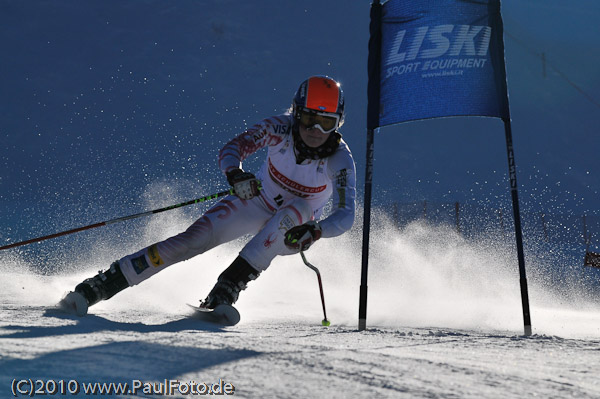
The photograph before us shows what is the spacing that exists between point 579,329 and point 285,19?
60.8m

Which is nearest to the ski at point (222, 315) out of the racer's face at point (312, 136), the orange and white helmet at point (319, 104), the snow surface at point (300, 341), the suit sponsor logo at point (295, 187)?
the snow surface at point (300, 341)

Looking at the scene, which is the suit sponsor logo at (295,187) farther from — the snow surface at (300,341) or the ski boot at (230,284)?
the snow surface at (300,341)

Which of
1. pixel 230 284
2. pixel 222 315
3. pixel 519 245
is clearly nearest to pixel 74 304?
pixel 222 315

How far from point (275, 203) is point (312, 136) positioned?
2.41 ft

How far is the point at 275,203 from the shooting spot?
215 inches

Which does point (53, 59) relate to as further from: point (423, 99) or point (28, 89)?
point (423, 99)

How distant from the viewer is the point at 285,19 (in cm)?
6309

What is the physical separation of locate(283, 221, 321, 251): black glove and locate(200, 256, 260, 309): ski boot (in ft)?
2.22

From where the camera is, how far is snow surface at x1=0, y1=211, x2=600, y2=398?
222 cm

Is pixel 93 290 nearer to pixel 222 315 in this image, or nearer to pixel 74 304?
pixel 74 304

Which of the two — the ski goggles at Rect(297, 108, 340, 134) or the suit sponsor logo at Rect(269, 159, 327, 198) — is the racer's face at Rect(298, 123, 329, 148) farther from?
the suit sponsor logo at Rect(269, 159, 327, 198)

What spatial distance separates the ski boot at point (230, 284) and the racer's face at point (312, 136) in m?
1.11

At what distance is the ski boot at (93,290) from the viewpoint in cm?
430

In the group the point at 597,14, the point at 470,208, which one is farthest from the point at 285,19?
the point at 470,208
